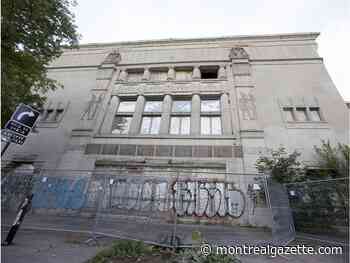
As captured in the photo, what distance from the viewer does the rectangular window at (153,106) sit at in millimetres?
15789

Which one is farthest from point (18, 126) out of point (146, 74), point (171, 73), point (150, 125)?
point (171, 73)

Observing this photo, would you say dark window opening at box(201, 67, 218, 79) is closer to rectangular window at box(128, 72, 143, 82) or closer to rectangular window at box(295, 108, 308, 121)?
rectangular window at box(128, 72, 143, 82)

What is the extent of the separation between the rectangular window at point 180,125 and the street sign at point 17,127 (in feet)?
34.5

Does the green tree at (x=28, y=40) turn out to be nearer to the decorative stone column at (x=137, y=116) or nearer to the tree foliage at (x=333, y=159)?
the decorative stone column at (x=137, y=116)

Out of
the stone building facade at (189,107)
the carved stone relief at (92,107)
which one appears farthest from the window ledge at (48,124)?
the carved stone relief at (92,107)

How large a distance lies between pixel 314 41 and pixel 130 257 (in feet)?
74.6

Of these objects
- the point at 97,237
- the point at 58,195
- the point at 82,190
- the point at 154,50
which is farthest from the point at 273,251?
the point at 154,50

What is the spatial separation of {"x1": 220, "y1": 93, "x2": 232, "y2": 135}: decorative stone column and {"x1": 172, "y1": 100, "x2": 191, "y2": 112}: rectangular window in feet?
9.23

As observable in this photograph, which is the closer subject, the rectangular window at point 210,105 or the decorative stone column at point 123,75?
the rectangular window at point 210,105

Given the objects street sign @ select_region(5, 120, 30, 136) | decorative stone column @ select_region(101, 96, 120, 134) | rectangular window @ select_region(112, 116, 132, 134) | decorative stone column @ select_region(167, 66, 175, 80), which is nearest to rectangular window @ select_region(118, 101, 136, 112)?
decorative stone column @ select_region(101, 96, 120, 134)

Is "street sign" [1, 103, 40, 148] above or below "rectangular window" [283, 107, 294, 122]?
below

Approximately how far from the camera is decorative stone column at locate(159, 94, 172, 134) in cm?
1423

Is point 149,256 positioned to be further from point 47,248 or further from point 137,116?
point 137,116

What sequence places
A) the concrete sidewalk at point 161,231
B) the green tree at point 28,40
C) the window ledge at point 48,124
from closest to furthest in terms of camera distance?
the concrete sidewalk at point 161,231 → the green tree at point 28,40 → the window ledge at point 48,124
